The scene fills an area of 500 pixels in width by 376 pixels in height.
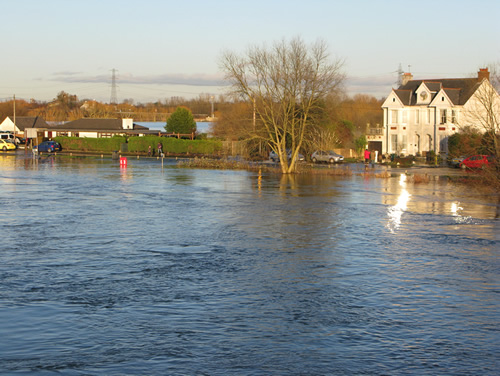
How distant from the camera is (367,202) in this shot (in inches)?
1229

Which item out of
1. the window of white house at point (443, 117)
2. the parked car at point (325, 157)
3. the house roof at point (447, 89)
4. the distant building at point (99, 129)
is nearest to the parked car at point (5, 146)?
the distant building at point (99, 129)

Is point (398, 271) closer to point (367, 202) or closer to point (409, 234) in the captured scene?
point (409, 234)

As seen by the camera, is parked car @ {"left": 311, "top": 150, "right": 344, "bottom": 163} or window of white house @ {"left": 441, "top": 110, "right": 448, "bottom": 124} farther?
window of white house @ {"left": 441, "top": 110, "right": 448, "bottom": 124}

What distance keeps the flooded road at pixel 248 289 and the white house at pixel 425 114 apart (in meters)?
42.2

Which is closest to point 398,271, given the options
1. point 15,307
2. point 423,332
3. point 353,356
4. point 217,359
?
point 423,332

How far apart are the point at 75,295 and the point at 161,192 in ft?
71.0

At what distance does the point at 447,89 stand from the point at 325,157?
1669 cm

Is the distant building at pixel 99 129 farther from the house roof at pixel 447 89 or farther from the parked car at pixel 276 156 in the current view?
the house roof at pixel 447 89

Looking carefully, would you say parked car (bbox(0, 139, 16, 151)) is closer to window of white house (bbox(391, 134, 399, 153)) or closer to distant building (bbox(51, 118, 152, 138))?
distant building (bbox(51, 118, 152, 138))

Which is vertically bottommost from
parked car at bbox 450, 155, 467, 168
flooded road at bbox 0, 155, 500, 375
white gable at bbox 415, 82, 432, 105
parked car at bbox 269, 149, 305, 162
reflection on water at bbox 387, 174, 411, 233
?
flooded road at bbox 0, 155, 500, 375

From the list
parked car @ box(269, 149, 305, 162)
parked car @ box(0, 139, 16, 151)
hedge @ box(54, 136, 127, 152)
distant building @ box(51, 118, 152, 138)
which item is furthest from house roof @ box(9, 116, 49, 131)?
parked car @ box(269, 149, 305, 162)

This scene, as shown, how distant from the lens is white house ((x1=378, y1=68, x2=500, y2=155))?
69.2 m

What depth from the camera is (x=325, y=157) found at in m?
65.7

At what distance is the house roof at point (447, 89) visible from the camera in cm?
6956
